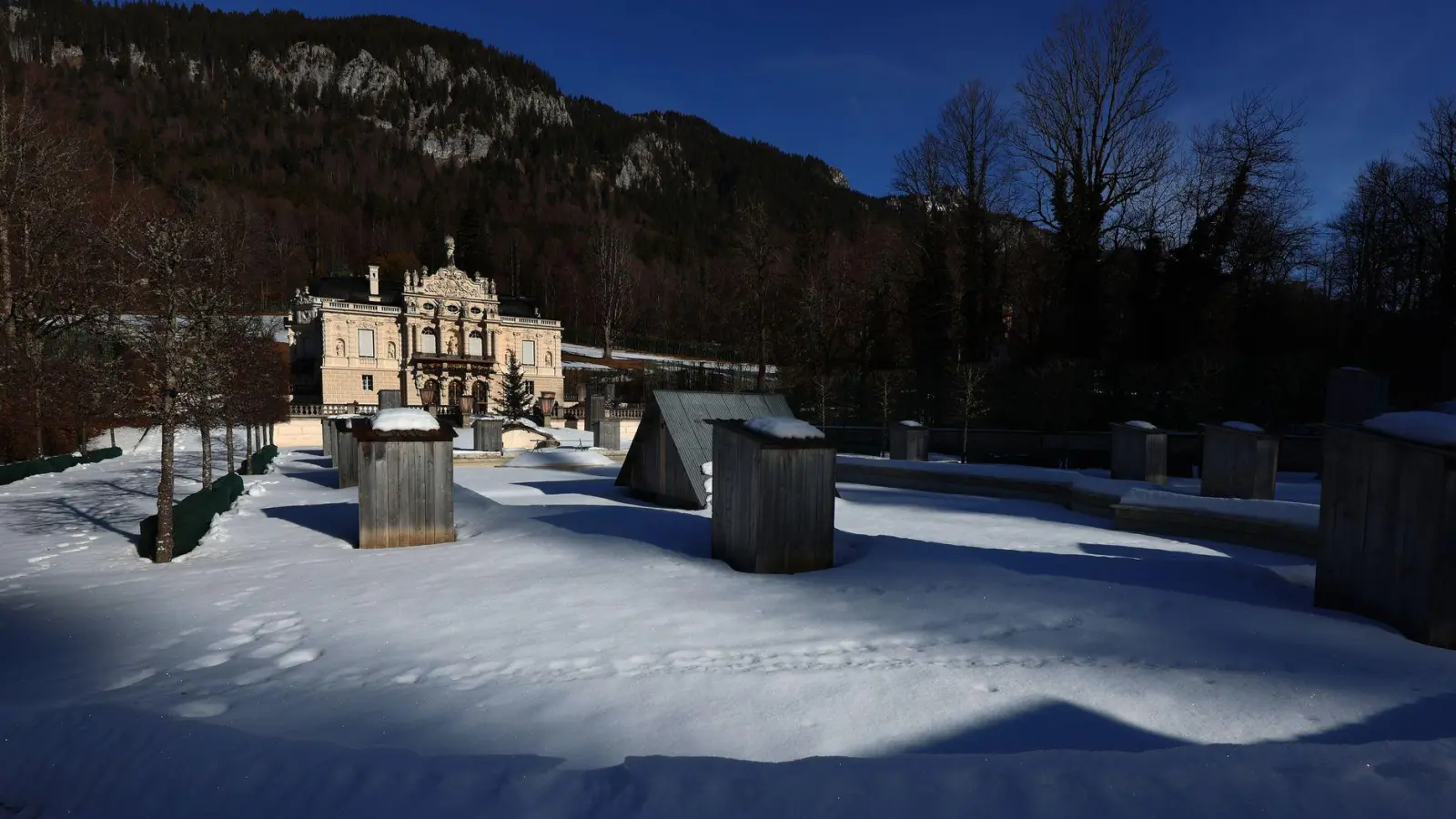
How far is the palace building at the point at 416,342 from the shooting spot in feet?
168

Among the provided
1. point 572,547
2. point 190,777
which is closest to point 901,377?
point 572,547

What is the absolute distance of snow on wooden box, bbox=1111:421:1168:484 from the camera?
14.0 m

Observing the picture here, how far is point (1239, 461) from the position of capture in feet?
37.1

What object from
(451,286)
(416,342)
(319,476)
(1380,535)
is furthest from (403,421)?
(451,286)

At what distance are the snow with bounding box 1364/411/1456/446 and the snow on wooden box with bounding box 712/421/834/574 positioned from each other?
14.4 feet

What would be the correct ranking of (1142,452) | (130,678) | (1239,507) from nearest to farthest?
1. (130,678)
2. (1239,507)
3. (1142,452)

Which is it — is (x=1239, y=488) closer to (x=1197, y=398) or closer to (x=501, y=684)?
(x=1197, y=398)

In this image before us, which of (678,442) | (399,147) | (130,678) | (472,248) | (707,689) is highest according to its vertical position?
(399,147)

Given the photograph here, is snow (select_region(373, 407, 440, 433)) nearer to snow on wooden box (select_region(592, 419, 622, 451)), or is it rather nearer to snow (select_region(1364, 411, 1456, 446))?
snow (select_region(1364, 411, 1456, 446))

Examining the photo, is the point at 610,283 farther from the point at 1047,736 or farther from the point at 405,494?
the point at 1047,736

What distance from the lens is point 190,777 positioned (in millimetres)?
3217

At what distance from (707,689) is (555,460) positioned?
1848 centimetres

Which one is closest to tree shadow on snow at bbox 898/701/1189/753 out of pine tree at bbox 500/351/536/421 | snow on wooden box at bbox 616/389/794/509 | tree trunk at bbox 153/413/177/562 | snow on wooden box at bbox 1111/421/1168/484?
snow on wooden box at bbox 616/389/794/509

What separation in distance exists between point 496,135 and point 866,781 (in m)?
163
